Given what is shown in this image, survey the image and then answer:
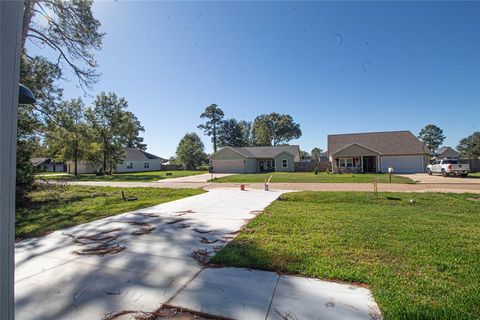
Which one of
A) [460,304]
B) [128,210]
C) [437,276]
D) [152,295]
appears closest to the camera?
[460,304]

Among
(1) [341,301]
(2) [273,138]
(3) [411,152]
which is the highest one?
(2) [273,138]

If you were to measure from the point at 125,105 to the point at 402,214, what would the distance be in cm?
3910

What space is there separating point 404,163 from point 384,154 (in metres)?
2.41

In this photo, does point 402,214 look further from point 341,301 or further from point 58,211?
point 58,211

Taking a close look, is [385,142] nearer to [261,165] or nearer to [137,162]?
[261,165]

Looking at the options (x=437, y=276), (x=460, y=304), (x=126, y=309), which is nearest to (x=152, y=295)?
(x=126, y=309)

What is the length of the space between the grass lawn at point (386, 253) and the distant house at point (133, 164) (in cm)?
4163

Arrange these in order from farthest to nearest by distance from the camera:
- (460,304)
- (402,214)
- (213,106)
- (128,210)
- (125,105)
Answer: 1. (213,106)
2. (125,105)
3. (128,210)
4. (402,214)
5. (460,304)

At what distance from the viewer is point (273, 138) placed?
62781mm

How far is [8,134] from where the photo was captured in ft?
4.27

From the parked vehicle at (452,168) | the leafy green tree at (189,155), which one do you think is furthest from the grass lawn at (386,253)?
the leafy green tree at (189,155)

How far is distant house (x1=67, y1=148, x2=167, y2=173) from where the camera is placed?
43500mm

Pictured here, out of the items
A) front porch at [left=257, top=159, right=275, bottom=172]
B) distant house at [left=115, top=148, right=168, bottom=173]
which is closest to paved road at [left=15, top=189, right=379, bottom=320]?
front porch at [left=257, top=159, right=275, bottom=172]

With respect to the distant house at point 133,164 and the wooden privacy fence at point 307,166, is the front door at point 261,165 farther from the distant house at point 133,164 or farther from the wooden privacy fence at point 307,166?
the distant house at point 133,164
